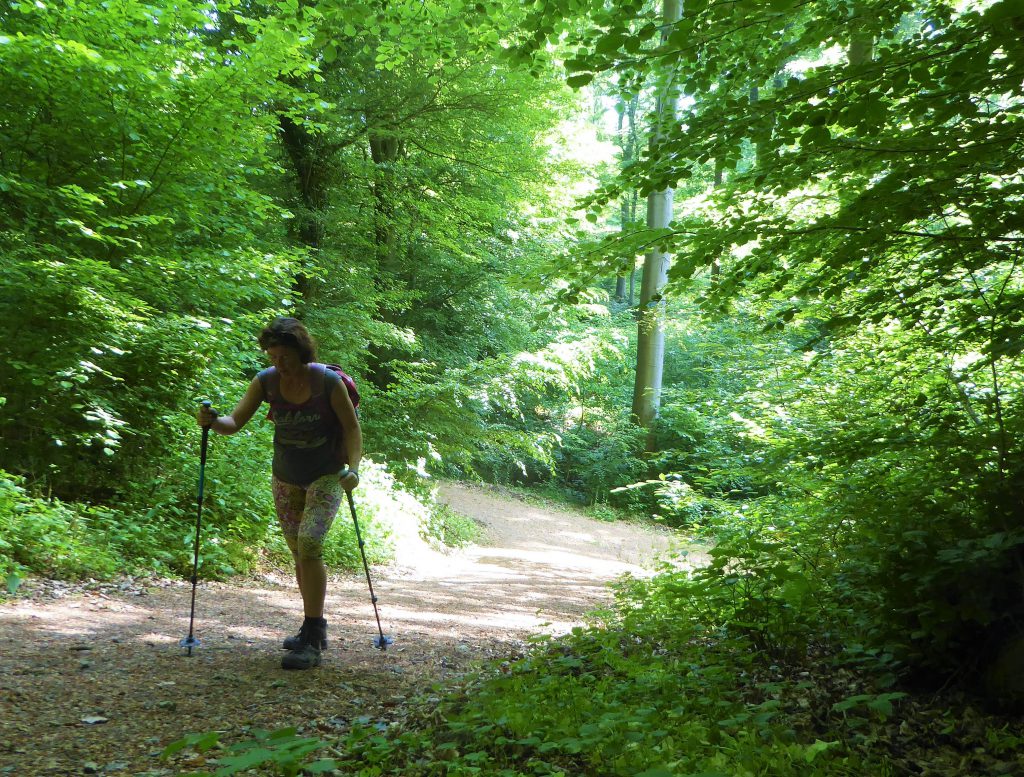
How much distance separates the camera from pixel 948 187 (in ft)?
11.9

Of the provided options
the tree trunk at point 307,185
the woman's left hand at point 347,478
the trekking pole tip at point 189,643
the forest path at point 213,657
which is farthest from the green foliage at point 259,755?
the tree trunk at point 307,185

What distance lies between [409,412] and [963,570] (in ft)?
32.4

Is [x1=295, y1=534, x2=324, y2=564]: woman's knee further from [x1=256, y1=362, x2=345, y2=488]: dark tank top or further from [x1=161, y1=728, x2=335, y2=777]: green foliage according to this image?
[x1=161, y1=728, x2=335, y2=777]: green foliage

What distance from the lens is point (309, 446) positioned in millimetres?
4340

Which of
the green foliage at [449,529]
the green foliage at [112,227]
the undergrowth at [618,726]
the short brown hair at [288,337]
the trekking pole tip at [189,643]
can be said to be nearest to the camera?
the undergrowth at [618,726]

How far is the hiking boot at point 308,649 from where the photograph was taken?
421 centimetres

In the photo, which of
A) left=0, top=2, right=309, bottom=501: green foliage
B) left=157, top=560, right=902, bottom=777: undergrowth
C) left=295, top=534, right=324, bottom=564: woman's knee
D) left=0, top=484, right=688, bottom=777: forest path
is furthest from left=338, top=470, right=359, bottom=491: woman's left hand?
left=0, top=2, right=309, bottom=501: green foliage

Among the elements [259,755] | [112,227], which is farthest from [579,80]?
[112,227]

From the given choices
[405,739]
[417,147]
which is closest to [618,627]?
[405,739]

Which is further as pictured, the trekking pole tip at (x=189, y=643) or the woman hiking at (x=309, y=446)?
the trekking pole tip at (x=189, y=643)

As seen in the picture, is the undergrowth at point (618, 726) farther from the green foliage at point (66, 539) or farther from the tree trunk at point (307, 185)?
the tree trunk at point (307, 185)

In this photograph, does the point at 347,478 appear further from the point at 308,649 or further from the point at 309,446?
the point at 308,649

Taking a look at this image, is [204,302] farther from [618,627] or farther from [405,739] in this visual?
[405,739]

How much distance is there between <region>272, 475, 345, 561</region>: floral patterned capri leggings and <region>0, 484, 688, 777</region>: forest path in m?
0.73
